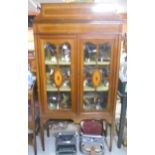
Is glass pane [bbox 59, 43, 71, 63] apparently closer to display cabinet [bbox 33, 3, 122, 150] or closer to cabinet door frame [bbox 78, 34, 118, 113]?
display cabinet [bbox 33, 3, 122, 150]

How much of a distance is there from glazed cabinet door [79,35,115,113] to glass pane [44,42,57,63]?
24 centimetres

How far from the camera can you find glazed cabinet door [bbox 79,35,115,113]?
2.00m

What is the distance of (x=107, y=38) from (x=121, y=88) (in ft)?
1.72

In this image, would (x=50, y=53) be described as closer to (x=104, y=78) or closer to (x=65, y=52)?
(x=65, y=52)

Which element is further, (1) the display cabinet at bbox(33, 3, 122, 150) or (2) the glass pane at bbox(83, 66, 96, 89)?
(2) the glass pane at bbox(83, 66, 96, 89)

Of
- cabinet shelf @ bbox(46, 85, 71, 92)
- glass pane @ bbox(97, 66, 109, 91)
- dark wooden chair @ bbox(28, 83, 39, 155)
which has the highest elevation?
glass pane @ bbox(97, 66, 109, 91)

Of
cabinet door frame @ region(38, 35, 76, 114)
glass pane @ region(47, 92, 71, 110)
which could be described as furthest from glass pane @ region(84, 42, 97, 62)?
glass pane @ region(47, 92, 71, 110)

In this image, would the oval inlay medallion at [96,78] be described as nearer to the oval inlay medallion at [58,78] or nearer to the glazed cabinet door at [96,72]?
the glazed cabinet door at [96,72]

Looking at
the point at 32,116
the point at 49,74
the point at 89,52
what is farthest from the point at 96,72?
the point at 32,116

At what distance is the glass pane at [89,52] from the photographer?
2037 mm

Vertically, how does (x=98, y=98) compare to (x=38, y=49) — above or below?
below

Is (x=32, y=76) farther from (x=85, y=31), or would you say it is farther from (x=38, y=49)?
(x=85, y=31)

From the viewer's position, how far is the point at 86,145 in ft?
7.62
